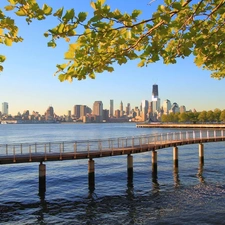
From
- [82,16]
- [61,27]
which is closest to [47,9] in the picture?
[61,27]

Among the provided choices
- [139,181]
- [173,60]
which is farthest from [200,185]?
[173,60]

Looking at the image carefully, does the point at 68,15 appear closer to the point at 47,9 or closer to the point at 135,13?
the point at 47,9

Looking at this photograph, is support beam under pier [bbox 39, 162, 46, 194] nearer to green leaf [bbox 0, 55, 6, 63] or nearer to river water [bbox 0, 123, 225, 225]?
river water [bbox 0, 123, 225, 225]

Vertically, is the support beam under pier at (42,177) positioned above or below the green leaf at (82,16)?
below

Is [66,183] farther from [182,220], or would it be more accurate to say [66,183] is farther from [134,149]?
[182,220]

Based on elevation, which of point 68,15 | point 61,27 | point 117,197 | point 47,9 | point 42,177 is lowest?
point 117,197

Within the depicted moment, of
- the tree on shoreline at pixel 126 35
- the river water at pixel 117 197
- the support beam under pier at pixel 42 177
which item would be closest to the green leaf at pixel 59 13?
the tree on shoreline at pixel 126 35

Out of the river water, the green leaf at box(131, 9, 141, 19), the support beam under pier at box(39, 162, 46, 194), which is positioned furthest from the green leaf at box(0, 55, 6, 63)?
the support beam under pier at box(39, 162, 46, 194)

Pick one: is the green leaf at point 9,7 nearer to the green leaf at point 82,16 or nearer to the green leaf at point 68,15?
the green leaf at point 68,15

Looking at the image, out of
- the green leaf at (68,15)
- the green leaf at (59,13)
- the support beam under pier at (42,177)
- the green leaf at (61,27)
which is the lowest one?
the support beam under pier at (42,177)

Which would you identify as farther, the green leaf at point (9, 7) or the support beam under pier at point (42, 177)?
the support beam under pier at point (42, 177)

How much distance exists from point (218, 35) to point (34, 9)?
3809 millimetres

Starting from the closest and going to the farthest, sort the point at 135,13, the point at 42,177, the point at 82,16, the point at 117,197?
the point at 82,16 < the point at 135,13 < the point at 117,197 < the point at 42,177

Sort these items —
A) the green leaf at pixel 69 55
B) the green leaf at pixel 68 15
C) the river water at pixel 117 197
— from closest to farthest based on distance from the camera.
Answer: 1. the green leaf at pixel 68 15
2. the green leaf at pixel 69 55
3. the river water at pixel 117 197
